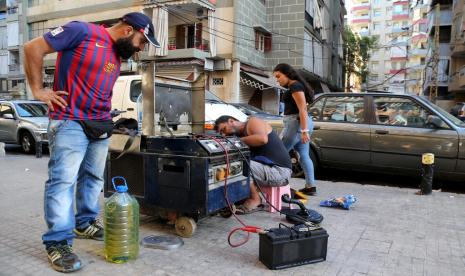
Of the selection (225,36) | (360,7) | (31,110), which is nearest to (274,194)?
(31,110)

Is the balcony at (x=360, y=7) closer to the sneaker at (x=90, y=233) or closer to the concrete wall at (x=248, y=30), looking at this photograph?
the concrete wall at (x=248, y=30)

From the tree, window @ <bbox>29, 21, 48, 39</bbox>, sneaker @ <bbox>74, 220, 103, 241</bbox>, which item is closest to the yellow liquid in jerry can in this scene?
sneaker @ <bbox>74, 220, 103, 241</bbox>

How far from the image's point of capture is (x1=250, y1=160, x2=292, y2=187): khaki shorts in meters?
4.31

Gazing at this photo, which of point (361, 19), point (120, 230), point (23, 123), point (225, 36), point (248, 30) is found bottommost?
point (120, 230)

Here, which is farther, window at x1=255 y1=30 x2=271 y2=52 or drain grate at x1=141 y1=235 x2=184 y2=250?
window at x1=255 y1=30 x2=271 y2=52

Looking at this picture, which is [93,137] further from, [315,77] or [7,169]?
[315,77]

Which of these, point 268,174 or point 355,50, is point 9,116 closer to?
point 268,174

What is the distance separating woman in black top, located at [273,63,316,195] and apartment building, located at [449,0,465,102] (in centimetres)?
2602

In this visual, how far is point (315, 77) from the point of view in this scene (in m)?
25.6

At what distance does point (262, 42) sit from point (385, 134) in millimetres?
16669

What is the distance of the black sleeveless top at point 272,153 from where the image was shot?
442cm

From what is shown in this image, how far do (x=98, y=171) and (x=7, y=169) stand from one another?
521 centimetres

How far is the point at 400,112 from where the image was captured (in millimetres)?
6379

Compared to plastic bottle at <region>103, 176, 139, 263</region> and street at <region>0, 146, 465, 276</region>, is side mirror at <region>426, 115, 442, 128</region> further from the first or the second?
plastic bottle at <region>103, 176, 139, 263</region>
